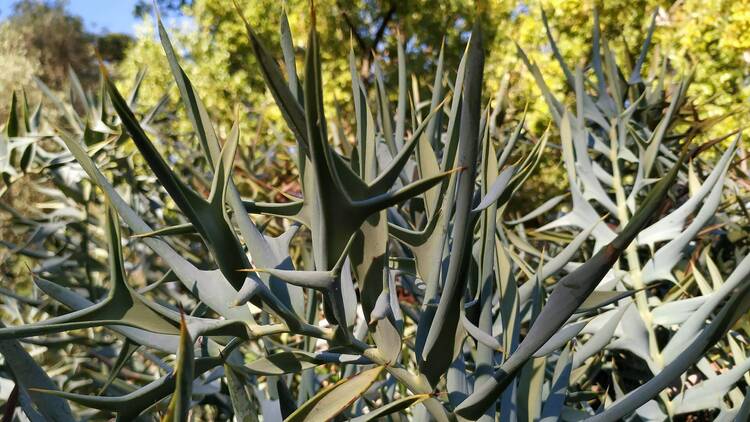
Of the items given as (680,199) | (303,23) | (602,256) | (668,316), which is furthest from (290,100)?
(303,23)

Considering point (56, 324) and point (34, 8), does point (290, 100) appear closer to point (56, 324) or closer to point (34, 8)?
point (56, 324)

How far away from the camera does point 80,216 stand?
4.82 ft

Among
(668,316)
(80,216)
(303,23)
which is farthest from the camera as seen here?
(303,23)

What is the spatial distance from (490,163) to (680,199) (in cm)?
93

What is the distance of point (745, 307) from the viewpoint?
0.28 meters

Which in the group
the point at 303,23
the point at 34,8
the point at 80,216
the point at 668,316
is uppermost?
the point at 34,8

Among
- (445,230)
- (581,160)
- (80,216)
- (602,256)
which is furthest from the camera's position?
(80,216)

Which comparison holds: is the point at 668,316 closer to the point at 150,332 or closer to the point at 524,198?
the point at 150,332

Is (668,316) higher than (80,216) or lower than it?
lower

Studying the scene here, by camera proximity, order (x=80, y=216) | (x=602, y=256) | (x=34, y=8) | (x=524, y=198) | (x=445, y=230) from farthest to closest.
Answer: (x=34, y=8), (x=524, y=198), (x=80, y=216), (x=445, y=230), (x=602, y=256)

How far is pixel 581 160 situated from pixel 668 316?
0.25m

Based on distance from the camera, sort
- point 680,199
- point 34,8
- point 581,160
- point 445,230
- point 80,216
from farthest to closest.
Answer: point 34,8, point 80,216, point 680,199, point 581,160, point 445,230

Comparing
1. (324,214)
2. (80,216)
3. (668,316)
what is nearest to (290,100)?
(324,214)

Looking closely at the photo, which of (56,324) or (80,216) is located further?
(80,216)
